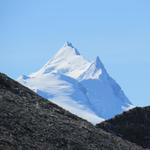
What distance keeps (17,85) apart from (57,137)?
961cm

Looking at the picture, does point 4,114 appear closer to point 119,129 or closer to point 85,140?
point 85,140

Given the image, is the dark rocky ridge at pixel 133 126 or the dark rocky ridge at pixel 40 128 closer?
the dark rocky ridge at pixel 40 128

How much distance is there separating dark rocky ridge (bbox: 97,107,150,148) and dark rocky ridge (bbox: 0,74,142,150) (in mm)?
7581

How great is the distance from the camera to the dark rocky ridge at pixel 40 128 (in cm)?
3052

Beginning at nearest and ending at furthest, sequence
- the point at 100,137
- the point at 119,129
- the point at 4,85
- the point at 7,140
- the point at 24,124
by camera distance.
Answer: the point at 7,140, the point at 24,124, the point at 100,137, the point at 4,85, the point at 119,129

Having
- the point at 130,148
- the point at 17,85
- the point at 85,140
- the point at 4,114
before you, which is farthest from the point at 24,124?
the point at 17,85

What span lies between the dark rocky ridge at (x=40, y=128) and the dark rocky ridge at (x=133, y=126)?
758cm

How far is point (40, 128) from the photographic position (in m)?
33.1

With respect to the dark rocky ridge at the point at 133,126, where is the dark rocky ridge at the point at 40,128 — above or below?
below

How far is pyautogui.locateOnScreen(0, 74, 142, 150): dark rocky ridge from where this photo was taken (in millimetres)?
30516

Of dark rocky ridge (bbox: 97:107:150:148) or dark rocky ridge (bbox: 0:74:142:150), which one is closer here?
dark rocky ridge (bbox: 0:74:142:150)

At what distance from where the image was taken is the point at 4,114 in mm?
32688

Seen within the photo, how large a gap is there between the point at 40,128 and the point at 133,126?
1645cm

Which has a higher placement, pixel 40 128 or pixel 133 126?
pixel 133 126
